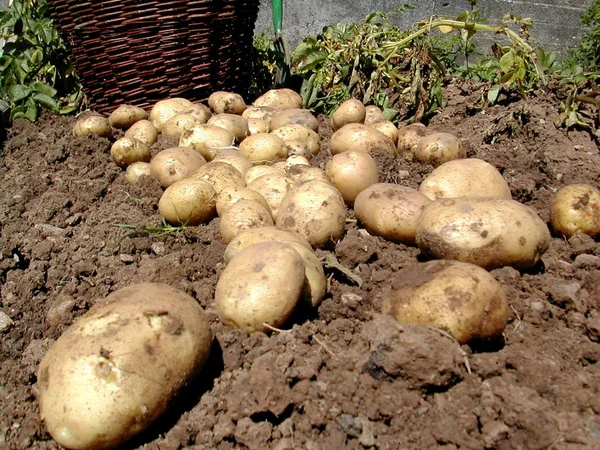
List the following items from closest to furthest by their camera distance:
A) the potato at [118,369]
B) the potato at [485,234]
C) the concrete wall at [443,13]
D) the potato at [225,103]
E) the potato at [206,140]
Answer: the potato at [118,369]
the potato at [485,234]
the potato at [206,140]
the potato at [225,103]
the concrete wall at [443,13]

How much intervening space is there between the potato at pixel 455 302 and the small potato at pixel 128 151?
2.20 metres

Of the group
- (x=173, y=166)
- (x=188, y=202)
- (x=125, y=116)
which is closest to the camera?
(x=188, y=202)

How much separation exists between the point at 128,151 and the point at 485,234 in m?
2.33

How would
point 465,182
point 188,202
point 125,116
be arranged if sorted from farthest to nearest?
point 125,116 < point 188,202 < point 465,182

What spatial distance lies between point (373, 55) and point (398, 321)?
3.11 metres

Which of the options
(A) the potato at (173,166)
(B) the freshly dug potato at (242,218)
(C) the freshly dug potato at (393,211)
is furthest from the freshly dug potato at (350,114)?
(B) the freshly dug potato at (242,218)

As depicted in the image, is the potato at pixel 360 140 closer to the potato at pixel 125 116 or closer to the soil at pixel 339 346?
the soil at pixel 339 346

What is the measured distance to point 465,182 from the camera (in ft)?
8.54

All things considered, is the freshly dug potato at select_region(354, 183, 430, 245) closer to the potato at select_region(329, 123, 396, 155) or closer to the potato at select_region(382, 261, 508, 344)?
the potato at select_region(382, 261, 508, 344)

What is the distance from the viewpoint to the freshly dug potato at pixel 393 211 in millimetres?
2447

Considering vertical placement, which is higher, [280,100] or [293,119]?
[293,119]

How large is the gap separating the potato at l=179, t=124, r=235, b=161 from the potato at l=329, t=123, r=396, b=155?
704 millimetres

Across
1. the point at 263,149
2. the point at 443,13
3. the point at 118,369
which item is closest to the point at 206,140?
the point at 263,149

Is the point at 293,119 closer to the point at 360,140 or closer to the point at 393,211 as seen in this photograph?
the point at 360,140
